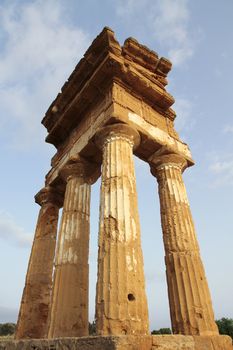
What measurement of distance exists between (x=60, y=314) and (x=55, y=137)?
739 cm

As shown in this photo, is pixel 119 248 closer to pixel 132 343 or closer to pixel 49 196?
pixel 132 343

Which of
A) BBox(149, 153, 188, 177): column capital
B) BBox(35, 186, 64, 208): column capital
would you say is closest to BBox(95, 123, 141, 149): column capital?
BBox(149, 153, 188, 177): column capital

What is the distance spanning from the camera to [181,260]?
23.9ft

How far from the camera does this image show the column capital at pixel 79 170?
31.1 ft

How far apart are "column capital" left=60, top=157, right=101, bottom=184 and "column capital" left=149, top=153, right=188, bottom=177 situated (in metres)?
2.27

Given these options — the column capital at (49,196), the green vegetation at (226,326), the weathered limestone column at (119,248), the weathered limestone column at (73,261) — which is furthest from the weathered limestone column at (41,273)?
the green vegetation at (226,326)

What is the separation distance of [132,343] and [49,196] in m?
7.81

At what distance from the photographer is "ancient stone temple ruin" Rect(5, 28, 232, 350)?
207 inches

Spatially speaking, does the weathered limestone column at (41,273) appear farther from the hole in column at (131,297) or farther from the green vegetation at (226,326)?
the green vegetation at (226,326)

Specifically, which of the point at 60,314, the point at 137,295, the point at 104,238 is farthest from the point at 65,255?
the point at 137,295

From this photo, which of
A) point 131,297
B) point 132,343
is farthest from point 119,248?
point 132,343

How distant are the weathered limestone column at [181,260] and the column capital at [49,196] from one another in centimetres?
456

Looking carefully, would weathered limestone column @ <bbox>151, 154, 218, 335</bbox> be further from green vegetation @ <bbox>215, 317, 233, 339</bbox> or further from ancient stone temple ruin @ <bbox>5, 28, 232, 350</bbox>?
green vegetation @ <bbox>215, 317, 233, 339</bbox>

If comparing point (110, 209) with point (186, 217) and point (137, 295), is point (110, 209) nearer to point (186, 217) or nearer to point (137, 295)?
point (137, 295)
